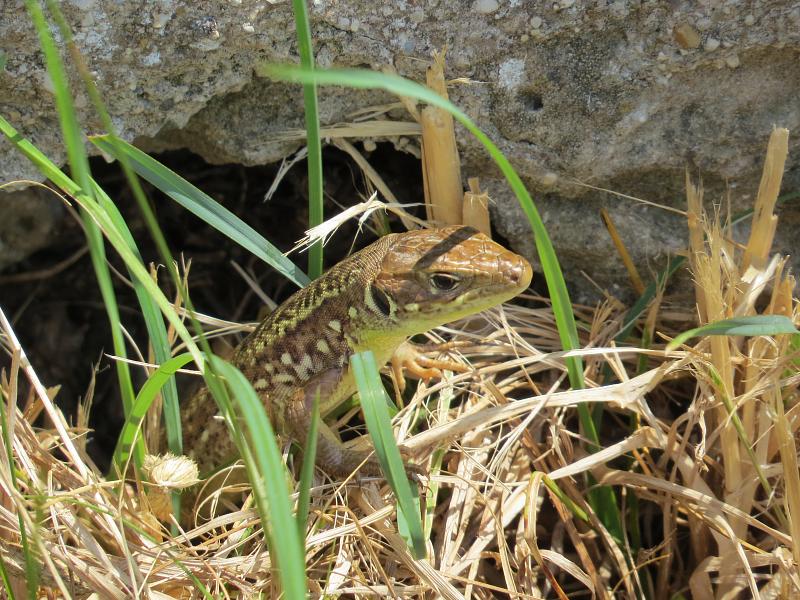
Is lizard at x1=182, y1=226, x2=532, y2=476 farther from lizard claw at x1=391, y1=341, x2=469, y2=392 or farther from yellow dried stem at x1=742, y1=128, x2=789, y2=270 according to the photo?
yellow dried stem at x1=742, y1=128, x2=789, y2=270

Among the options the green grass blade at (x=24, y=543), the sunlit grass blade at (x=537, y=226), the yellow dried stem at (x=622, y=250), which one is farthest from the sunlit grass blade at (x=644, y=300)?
the green grass blade at (x=24, y=543)

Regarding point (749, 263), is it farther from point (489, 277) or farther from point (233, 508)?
point (233, 508)

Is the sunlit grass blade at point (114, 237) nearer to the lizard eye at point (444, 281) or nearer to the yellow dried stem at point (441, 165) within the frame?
the lizard eye at point (444, 281)

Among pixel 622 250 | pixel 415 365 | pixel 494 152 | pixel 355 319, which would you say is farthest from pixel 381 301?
pixel 622 250

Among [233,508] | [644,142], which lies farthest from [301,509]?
[644,142]

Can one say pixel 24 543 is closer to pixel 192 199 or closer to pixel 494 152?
pixel 192 199

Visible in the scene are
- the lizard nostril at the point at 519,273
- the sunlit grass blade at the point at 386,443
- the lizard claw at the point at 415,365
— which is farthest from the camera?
the lizard claw at the point at 415,365
